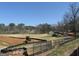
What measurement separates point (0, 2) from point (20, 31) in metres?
0.37

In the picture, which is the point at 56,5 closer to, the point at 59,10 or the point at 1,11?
the point at 59,10

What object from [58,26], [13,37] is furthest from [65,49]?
[13,37]

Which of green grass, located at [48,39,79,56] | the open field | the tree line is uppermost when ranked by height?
the tree line

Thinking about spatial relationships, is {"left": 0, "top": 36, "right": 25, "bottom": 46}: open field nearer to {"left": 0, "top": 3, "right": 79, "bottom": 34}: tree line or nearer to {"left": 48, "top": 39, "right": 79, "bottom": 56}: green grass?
{"left": 0, "top": 3, "right": 79, "bottom": 34}: tree line

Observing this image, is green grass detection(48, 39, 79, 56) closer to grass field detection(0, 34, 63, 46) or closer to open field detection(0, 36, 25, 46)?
grass field detection(0, 34, 63, 46)

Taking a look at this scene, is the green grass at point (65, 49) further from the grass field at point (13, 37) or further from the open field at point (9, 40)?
the open field at point (9, 40)

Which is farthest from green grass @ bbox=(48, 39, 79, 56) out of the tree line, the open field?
the open field

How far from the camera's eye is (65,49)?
2971mm

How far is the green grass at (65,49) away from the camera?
2.96 metres

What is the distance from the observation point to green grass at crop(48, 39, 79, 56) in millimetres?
2959

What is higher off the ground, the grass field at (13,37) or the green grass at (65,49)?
the grass field at (13,37)

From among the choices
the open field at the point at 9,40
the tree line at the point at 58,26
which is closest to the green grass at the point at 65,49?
the tree line at the point at 58,26

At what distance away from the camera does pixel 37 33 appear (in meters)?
2.98

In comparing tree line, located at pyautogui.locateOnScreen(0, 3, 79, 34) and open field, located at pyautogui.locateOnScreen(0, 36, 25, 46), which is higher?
tree line, located at pyautogui.locateOnScreen(0, 3, 79, 34)
